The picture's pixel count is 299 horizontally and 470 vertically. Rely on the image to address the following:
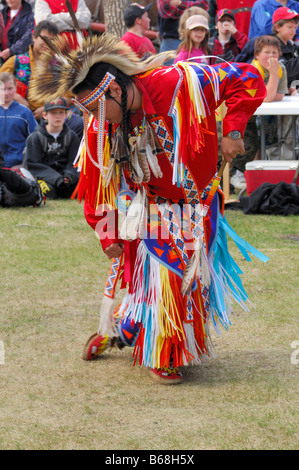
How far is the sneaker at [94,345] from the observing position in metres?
3.56

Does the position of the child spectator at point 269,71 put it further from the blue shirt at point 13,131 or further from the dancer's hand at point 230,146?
the dancer's hand at point 230,146

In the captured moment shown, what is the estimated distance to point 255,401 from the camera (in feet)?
10.0

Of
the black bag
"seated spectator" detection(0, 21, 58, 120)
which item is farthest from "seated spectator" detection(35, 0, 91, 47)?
the black bag

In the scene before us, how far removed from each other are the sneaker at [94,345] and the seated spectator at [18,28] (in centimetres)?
634

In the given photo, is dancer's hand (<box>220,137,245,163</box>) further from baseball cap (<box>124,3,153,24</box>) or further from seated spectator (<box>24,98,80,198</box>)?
baseball cap (<box>124,3,153,24</box>)

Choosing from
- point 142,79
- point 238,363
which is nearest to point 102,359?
point 238,363

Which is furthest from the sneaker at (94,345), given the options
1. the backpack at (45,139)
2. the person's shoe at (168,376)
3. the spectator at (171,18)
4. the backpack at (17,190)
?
the spectator at (171,18)

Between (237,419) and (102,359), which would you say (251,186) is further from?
(237,419)

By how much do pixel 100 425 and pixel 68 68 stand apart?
1.43 meters

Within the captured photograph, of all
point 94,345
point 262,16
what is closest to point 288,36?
point 262,16

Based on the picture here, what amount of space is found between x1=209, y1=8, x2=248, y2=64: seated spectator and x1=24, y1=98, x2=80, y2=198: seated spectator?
75.1 inches

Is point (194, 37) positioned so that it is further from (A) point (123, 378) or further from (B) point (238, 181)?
(A) point (123, 378)

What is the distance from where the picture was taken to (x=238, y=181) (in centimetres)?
804

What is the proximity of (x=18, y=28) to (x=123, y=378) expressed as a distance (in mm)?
6901
